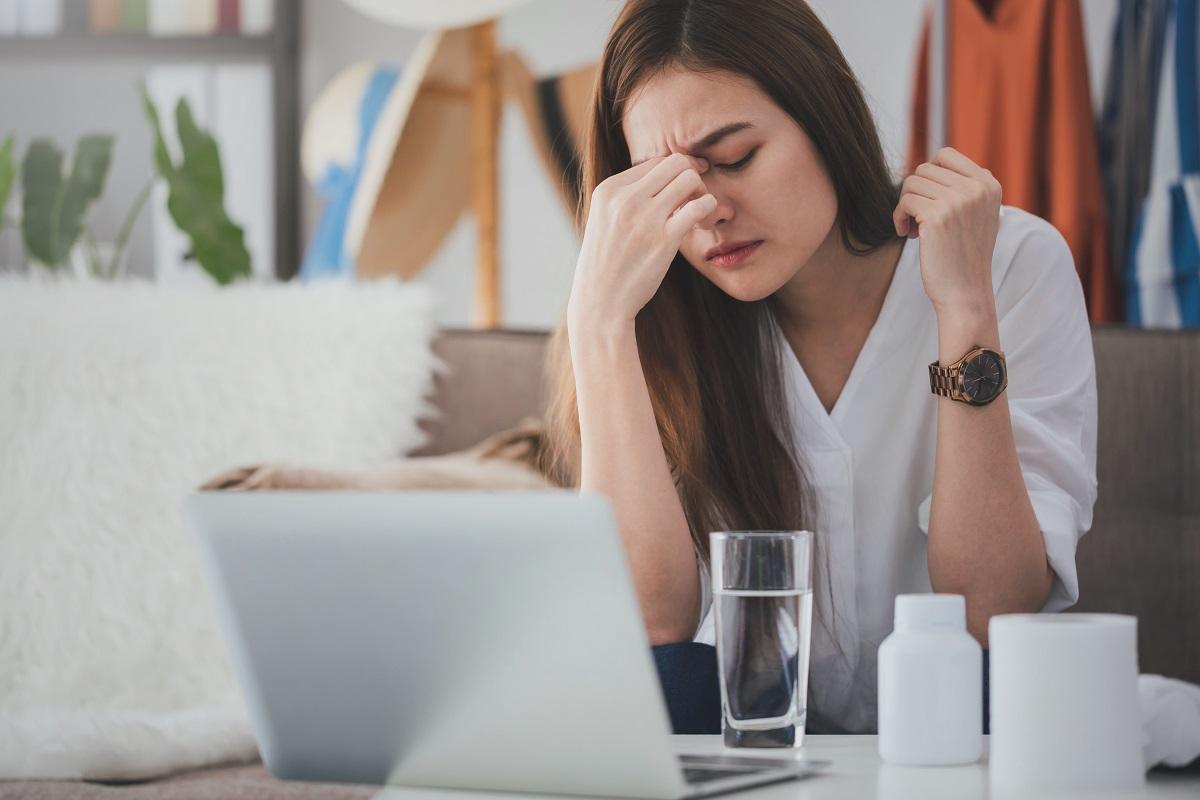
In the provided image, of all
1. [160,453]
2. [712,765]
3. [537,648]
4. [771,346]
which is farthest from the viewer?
[160,453]

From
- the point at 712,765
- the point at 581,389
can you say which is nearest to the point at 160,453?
the point at 581,389

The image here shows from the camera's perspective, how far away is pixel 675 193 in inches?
42.9

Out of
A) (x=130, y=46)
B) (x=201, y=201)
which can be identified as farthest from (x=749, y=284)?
(x=130, y=46)

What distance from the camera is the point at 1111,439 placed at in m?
1.59

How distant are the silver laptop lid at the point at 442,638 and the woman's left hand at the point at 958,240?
0.60m

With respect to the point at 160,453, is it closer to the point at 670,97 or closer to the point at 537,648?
the point at 670,97

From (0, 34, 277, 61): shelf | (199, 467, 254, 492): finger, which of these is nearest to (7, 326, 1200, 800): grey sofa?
(199, 467, 254, 492): finger

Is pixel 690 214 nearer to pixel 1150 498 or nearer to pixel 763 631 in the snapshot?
pixel 763 631

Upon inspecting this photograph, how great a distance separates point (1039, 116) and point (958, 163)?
131cm

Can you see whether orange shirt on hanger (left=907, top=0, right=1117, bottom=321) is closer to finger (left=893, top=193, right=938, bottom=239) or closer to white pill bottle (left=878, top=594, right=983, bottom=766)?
finger (left=893, top=193, right=938, bottom=239)

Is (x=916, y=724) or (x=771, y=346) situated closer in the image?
(x=916, y=724)

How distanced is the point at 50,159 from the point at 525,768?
180cm

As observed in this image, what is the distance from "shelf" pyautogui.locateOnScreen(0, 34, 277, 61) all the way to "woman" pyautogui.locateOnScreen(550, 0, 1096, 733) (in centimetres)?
229

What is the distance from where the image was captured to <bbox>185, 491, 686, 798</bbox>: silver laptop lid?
54cm
